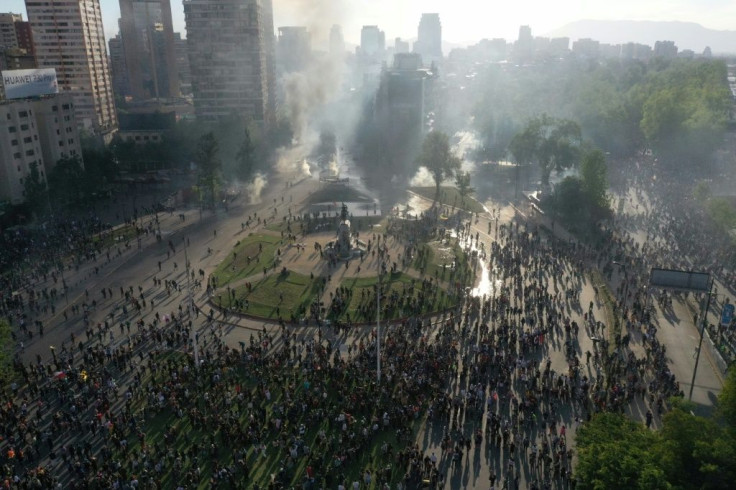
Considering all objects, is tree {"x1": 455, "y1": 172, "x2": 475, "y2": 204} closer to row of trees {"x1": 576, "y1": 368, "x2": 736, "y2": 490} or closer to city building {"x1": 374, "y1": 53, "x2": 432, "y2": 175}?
city building {"x1": 374, "y1": 53, "x2": 432, "y2": 175}

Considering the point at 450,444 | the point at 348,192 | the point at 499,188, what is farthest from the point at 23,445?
the point at 499,188

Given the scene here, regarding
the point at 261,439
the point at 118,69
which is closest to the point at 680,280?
the point at 261,439

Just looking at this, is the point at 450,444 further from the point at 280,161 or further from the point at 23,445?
the point at 280,161

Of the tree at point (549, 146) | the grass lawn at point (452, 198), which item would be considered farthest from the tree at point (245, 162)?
the tree at point (549, 146)

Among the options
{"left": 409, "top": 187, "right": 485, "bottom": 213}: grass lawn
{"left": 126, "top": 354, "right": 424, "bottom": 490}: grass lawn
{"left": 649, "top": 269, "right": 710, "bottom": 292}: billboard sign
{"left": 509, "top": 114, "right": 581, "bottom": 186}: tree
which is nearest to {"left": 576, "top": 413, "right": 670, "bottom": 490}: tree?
{"left": 126, "top": 354, "right": 424, "bottom": 490}: grass lawn

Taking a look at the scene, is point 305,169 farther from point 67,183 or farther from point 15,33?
point 15,33
